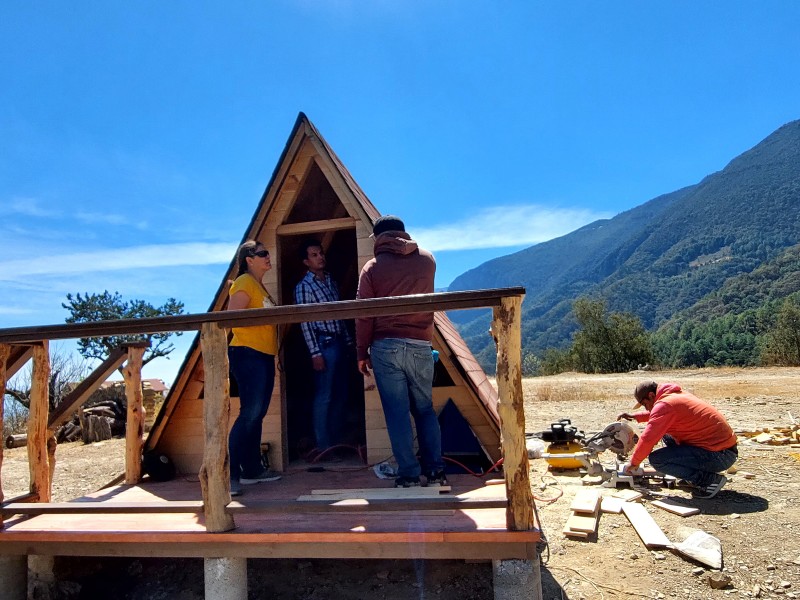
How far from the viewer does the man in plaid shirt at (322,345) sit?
4852 mm

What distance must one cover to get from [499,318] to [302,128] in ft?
10.7

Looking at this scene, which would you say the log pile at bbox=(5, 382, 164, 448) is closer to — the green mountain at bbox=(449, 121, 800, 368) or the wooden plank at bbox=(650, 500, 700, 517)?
the wooden plank at bbox=(650, 500, 700, 517)

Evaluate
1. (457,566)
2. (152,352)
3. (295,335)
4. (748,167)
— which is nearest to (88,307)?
(152,352)

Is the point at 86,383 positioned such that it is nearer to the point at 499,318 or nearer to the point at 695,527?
the point at 499,318

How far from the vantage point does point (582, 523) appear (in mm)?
4652

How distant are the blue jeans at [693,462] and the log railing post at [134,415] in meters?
4.93

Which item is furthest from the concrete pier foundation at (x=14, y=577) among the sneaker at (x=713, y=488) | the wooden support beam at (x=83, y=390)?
the sneaker at (x=713, y=488)

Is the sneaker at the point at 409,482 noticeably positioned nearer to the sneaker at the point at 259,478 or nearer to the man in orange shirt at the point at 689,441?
the sneaker at the point at 259,478

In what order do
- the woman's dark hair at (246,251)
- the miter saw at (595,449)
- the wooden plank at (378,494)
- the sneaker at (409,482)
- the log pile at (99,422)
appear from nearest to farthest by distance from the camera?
the wooden plank at (378,494), the sneaker at (409,482), the woman's dark hair at (246,251), the miter saw at (595,449), the log pile at (99,422)

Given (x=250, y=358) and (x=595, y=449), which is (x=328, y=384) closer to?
(x=250, y=358)

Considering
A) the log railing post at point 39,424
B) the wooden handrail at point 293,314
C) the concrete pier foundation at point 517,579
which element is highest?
the wooden handrail at point 293,314

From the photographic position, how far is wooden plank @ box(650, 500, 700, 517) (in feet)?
15.9

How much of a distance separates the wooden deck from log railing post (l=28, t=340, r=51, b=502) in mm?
260

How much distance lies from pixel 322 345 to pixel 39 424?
87.8 inches
